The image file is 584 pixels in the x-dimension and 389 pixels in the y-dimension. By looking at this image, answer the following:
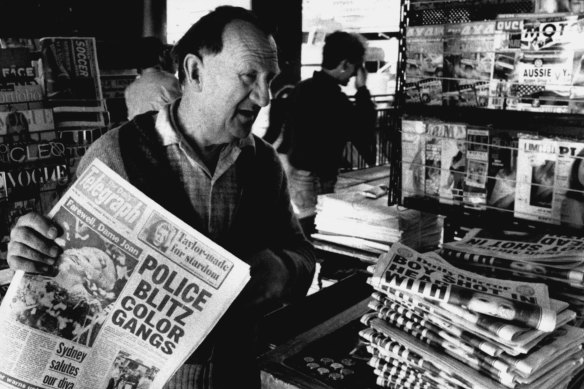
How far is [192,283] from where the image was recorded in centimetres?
107

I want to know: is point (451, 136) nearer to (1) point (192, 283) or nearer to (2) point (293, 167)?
(1) point (192, 283)

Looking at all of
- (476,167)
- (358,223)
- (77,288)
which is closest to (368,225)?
(358,223)

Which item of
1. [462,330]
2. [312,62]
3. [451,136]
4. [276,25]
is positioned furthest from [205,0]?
[462,330]

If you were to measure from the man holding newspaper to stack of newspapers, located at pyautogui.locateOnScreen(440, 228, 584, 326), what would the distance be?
0.44 m

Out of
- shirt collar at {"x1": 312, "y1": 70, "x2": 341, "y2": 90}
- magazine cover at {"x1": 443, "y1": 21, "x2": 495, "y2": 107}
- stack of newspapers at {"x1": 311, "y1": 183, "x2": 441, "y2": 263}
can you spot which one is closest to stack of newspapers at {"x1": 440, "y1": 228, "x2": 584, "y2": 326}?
magazine cover at {"x1": 443, "y1": 21, "x2": 495, "y2": 107}

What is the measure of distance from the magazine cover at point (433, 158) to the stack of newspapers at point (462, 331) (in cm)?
63

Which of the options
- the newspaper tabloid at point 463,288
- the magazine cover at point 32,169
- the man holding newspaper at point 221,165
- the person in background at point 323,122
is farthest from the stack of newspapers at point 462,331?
the person in background at point 323,122

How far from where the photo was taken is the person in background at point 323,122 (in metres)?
3.49

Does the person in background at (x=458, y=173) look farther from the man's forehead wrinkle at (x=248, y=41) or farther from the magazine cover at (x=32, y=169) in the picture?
the magazine cover at (x=32, y=169)

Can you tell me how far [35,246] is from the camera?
42.7 inches

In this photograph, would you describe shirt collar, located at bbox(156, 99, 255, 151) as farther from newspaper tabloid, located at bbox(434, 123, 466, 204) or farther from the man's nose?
newspaper tabloid, located at bbox(434, 123, 466, 204)

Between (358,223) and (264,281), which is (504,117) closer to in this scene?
(358,223)

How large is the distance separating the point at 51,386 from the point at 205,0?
189 inches

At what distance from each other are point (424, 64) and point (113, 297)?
112cm
